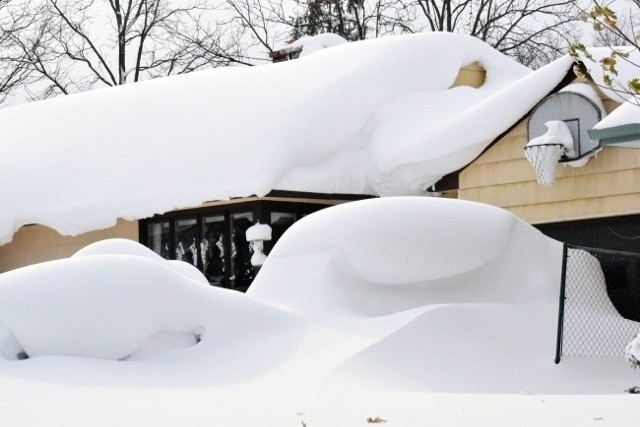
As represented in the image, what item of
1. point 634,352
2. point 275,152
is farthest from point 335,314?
point 275,152

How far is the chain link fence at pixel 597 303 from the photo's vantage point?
11.7 metres

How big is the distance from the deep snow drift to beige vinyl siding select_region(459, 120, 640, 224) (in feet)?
4.53

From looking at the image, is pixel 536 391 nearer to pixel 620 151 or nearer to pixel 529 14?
pixel 620 151

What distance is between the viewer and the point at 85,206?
17031 mm

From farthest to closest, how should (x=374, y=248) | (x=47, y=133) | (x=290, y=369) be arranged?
(x=47, y=133)
(x=374, y=248)
(x=290, y=369)

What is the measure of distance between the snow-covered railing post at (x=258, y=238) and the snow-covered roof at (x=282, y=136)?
1.90 feet

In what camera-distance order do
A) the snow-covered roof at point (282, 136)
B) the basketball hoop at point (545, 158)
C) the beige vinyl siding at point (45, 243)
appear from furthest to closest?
the beige vinyl siding at point (45, 243) → the snow-covered roof at point (282, 136) → the basketball hoop at point (545, 158)

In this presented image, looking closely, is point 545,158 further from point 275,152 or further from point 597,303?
point 275,152

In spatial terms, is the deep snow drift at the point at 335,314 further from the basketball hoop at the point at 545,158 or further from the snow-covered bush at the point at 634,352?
the basketball hoop at the point at 545,158

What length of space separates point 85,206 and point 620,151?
7608 mm

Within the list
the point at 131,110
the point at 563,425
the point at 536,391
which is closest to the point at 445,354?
the point at 536,391

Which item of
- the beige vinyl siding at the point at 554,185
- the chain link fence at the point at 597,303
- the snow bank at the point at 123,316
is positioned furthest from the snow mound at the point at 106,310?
the beige vinyl siding at the point at 554,185

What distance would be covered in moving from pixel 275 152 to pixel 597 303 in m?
5.13

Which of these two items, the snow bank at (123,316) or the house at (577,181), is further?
the house at (577,181)
